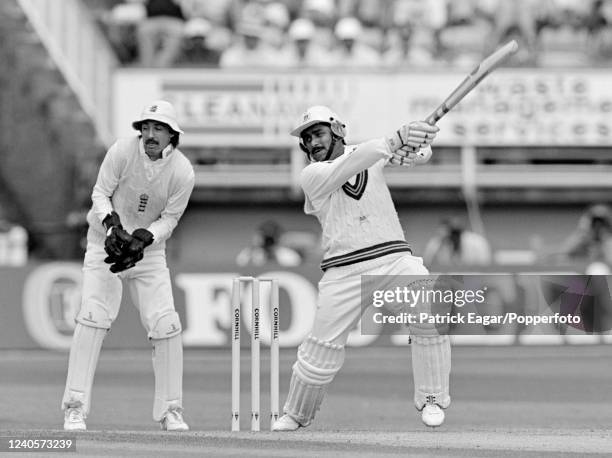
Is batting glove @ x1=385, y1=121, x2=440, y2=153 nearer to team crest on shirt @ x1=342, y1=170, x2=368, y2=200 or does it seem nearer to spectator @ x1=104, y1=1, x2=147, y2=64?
team crest on shirt @ x1=342, y1=170, x2=368, y2=200

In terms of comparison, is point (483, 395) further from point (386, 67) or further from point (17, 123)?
point (17, 123)

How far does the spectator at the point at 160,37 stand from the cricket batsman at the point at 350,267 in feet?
34.3

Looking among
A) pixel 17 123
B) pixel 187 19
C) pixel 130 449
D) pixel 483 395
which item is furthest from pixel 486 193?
pixel 130 449

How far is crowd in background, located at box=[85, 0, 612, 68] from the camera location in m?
18.8

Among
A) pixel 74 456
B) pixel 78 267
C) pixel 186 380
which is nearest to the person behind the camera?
pixel 74 456

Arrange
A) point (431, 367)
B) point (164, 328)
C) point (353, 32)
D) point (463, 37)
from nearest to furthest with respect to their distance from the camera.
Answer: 1. point (431, 367)
2. point (164, 328)
3. point (353, 32)
4. point (463, 37)

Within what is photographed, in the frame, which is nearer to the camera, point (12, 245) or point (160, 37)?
point (12, 245)

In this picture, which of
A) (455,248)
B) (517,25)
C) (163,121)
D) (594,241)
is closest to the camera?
(163,121)

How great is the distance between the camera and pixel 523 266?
16484 millimetres

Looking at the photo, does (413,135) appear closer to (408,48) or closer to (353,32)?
(353,32)

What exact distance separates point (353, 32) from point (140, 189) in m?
10.1

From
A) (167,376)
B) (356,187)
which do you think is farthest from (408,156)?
(167,376)

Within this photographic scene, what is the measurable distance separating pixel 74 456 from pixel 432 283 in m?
2.41

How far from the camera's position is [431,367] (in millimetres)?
8438
